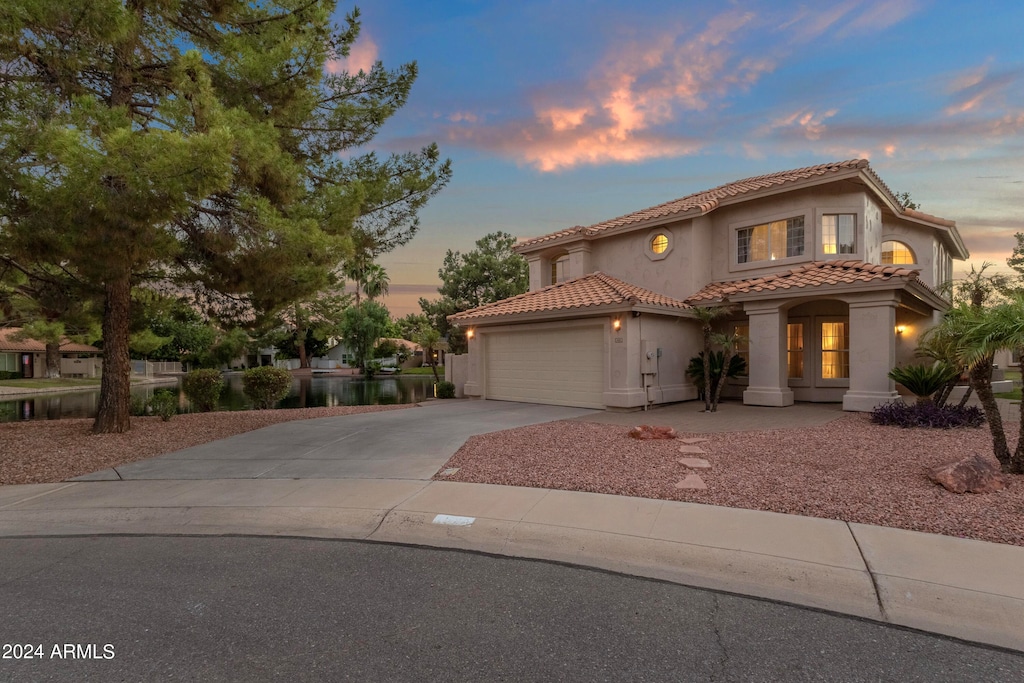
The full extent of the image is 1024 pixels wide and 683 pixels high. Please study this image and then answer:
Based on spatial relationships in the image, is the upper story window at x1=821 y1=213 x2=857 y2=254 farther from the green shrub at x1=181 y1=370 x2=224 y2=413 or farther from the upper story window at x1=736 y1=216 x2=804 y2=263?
the green shrub at x1=181 y1=370 x2=224 y2=413

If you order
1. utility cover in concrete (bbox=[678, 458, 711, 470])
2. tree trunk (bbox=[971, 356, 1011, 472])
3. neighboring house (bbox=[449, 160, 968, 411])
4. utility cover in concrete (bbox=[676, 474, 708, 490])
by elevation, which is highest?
neighboring house (bbox=[449, 160, 968, 411])

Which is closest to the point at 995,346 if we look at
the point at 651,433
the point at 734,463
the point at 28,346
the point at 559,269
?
the point at 734,463

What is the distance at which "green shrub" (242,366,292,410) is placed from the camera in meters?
19.0

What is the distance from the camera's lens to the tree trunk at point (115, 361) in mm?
11242

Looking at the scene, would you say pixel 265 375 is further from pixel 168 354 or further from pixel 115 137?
pixel 168 354

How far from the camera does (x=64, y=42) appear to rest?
347 inches

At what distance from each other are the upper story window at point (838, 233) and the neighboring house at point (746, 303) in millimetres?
38

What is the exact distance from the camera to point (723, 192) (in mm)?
17984

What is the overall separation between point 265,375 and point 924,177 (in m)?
25.1

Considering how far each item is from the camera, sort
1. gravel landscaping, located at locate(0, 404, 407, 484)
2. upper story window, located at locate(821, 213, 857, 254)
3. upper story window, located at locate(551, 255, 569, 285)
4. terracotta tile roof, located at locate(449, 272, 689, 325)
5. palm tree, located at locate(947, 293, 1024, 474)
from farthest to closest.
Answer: upper story window, located at locate(551, 255, 569, 285) → upper story window, located at locate(821, 213, 857, 254) → terracotta tile roof, located at locate(449, 272, 689, 325) → gravel landscaping, located at locate(0, 404, 407, 484) → palm tree, located at locate(947, 293, 1024, 474)

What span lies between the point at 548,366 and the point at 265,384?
1002cm

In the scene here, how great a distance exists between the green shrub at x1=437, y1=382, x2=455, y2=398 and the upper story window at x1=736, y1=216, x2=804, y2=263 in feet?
34.6

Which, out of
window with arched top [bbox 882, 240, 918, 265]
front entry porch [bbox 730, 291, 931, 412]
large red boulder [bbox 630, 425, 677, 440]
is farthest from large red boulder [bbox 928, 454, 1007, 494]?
window with arched top [bbox 882, 240, 918, 265]

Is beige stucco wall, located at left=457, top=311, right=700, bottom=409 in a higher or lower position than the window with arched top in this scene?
lower
